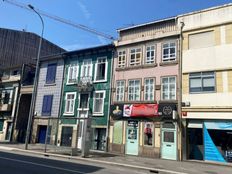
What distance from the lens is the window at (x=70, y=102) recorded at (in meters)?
27.5

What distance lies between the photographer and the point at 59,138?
2734 centimetres

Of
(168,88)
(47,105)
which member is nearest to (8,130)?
(47,105)

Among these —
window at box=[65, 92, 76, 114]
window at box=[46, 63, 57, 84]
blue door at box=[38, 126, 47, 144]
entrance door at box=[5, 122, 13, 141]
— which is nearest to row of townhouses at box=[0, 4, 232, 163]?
window at box=[65, 92, 76, 114]

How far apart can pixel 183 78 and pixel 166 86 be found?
1.54 m

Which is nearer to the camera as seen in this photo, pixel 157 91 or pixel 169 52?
pixel 157 91

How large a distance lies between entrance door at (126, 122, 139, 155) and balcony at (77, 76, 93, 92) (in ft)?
19.1

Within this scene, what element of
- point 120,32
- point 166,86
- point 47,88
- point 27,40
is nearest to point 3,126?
point 47,88

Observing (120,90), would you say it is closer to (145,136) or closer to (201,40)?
(145,136)

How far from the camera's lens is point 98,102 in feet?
84.3

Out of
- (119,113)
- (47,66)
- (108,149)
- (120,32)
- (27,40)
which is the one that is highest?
(27,40)

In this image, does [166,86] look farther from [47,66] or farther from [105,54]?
[47,66]

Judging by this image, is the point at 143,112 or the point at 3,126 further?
the point at 3,126

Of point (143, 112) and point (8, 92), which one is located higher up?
point (8, 92)

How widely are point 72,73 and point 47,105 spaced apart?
466cm
